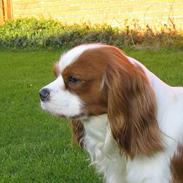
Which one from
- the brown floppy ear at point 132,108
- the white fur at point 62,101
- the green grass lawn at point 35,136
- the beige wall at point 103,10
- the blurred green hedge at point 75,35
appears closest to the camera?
the brown floppy ear at point 132,108

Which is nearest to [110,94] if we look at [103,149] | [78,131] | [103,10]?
[103,149]

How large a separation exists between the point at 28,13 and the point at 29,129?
1169 centimetres

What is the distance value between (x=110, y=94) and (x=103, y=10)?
1355 centimetres

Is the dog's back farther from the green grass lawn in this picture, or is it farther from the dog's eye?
the green grass lawn

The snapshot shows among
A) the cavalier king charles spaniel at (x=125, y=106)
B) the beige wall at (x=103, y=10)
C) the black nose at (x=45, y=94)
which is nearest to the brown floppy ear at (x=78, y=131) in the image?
the cavalier king charles spaniel at (x=125, y=106)

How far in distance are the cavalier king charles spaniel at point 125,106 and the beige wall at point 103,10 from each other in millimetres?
11858

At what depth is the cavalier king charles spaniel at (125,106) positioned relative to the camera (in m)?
4.11

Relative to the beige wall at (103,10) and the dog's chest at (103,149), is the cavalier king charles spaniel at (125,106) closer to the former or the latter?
the dog's chest at (103,149)

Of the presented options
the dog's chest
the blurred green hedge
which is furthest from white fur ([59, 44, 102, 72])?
the blurred green hedge

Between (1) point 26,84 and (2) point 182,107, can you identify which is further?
(1) point 26,84

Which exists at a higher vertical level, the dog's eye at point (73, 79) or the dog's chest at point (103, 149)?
the dog's eye at point (73, 79)

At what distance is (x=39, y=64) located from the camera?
13.9 metres

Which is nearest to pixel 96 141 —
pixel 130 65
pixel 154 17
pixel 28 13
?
pixel 130 65

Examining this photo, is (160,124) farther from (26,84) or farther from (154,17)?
(154,17)
